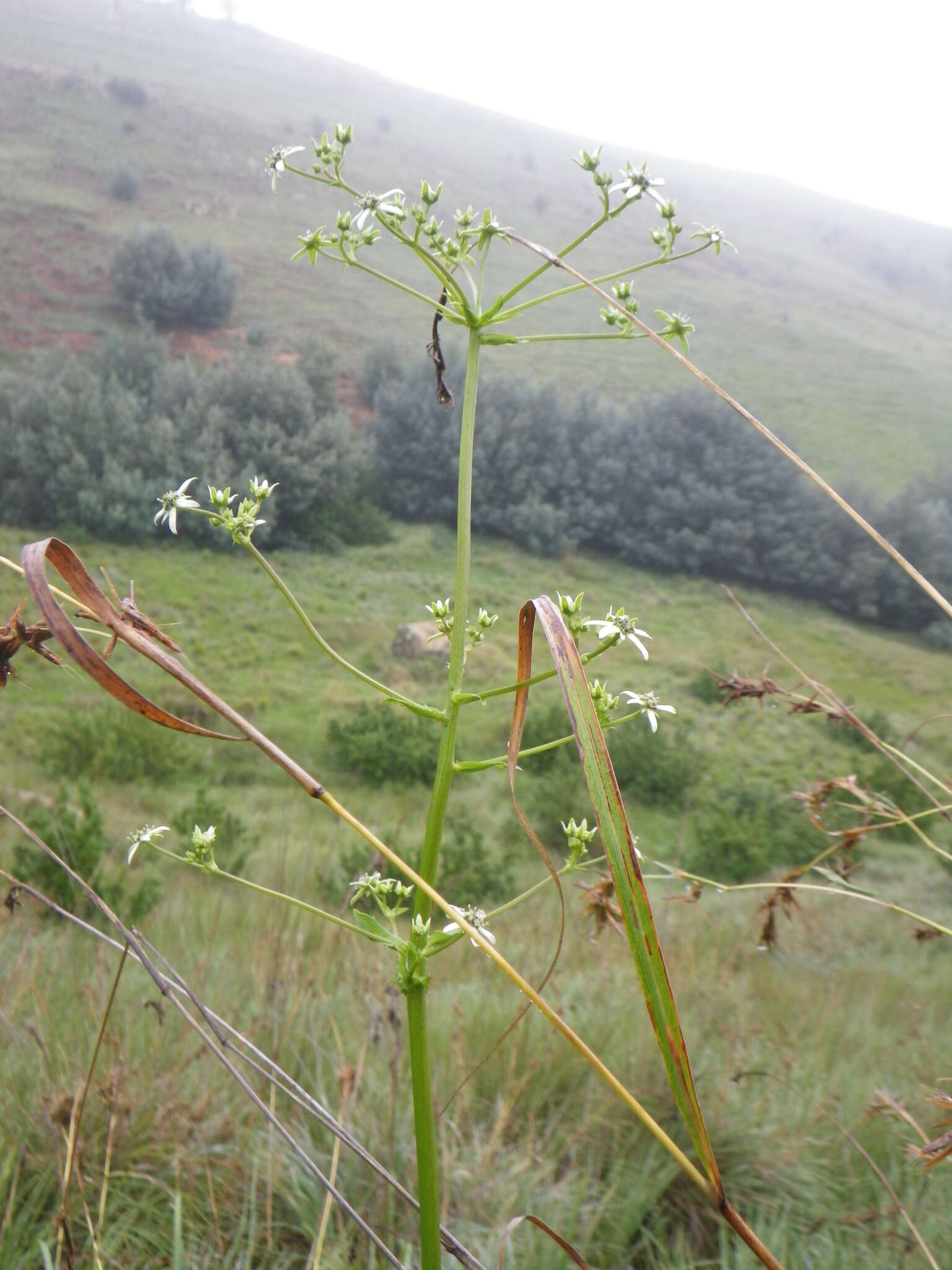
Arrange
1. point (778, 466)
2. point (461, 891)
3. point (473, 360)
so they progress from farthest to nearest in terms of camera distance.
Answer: point (778, 466) → point (461, 891) → point (473, 360)

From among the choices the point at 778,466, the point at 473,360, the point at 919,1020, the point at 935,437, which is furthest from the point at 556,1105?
the point at 935,437

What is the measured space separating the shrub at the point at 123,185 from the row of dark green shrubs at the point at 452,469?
19.7ft

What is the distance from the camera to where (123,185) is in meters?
16.5

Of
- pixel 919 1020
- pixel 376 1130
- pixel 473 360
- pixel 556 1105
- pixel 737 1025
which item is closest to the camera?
pixel 473 360

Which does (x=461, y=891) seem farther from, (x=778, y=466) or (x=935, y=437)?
(x=935, y=437)

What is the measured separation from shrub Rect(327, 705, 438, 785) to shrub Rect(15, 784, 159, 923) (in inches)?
110

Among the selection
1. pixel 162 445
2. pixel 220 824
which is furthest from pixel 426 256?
pixel 162 445

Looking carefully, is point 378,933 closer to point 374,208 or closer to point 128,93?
point 374,208

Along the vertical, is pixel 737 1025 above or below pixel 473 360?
below

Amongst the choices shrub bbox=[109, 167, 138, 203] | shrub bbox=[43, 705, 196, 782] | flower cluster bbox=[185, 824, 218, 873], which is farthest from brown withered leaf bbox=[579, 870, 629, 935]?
shrub bbox=[109, 167, 138, 203]

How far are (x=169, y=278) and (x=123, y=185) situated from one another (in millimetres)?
4420

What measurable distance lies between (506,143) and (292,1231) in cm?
4206

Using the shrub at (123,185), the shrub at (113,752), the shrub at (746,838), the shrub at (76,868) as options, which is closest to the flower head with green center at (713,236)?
the shrub at (76,868)

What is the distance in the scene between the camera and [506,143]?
36281 mm
